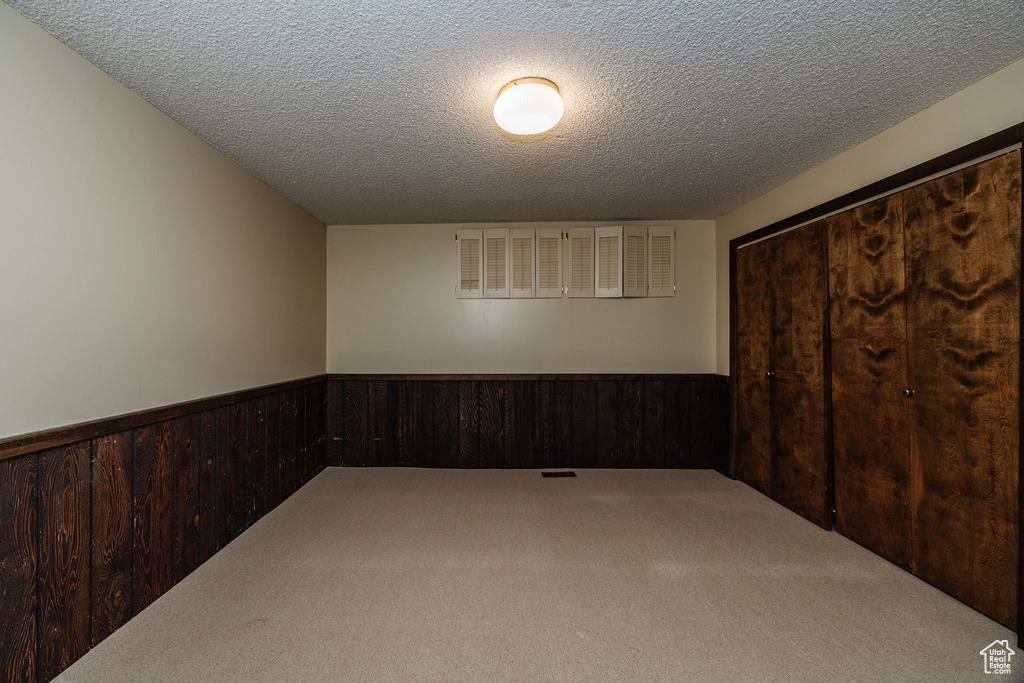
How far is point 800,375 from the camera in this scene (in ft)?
10.3

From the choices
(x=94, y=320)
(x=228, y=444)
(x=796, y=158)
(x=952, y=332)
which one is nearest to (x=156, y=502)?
(x=228, y=444)

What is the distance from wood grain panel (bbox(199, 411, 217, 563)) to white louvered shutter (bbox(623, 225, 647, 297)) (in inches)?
138

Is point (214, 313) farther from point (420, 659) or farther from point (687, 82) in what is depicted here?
point (687, 82)

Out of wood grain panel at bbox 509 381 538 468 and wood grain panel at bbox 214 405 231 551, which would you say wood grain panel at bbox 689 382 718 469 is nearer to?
wood grain panel at bbox 509 381 538 468

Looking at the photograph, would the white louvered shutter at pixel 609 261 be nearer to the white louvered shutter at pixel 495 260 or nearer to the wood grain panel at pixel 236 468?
the white louvered shutter at pixel 495 260

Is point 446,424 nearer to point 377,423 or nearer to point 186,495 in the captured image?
point 377,423

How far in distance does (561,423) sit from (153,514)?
10.2ft

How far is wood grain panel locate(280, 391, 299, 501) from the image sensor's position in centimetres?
346

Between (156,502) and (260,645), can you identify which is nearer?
(260,645)

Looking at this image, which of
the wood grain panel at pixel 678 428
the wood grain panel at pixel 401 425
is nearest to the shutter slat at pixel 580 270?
the wood grain panel at pixel 678 428

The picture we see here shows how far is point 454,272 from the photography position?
14.7 feet

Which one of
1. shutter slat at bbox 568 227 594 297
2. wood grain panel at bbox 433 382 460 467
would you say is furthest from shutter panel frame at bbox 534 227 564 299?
wood grain panel at bbox 433 382 460 467

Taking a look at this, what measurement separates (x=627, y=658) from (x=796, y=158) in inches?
118

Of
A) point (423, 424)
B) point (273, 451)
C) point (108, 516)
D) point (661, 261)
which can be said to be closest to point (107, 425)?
point (108, 516)
